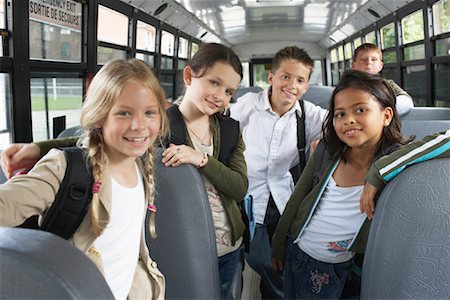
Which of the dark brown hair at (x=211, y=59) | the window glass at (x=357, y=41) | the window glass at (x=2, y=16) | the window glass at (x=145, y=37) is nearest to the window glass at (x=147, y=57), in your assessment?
the window glass at (x=145, y=37)

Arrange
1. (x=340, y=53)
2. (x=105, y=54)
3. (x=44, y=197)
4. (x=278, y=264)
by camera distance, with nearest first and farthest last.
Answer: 1. (x=44, y=197)
2. (x=278, y=264)
3. (x=105, y=54)
4. (x=340, y=53)

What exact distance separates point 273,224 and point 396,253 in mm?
1150

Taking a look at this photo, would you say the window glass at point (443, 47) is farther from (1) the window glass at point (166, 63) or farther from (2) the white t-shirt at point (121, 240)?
(2) the white t-shirt at point (121, 240)

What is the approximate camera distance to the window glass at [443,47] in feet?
15.8

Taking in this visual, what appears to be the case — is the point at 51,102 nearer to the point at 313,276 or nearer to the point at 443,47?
the point at 313,276

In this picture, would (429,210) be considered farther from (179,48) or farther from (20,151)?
(179,48)

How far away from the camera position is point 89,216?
3.76 feet

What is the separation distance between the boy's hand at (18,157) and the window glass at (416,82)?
16.4ft

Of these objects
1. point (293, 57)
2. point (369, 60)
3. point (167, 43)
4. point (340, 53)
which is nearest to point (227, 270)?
point (293, 57)

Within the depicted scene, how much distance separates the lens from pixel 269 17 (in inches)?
350

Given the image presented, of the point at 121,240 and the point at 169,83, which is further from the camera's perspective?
the point at 169,83

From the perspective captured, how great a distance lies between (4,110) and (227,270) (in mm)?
1812

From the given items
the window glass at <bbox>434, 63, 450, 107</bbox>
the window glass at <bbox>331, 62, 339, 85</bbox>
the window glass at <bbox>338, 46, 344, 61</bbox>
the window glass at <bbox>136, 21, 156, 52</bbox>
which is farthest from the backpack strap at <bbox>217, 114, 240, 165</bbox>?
the window glass at <bbox>331, 62, 339, 85</bbox>

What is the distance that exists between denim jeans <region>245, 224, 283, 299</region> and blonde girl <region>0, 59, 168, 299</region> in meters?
1.14
